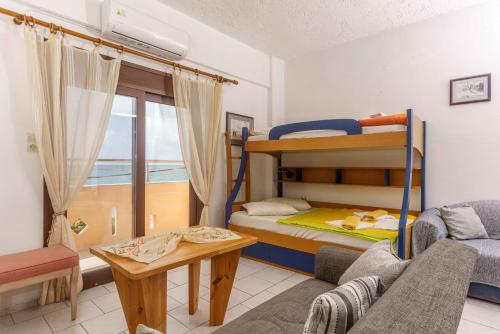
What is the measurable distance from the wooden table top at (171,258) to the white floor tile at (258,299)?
65 centimetres

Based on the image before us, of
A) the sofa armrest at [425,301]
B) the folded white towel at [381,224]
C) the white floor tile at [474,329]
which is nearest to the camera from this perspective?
the sofa armrest at [425,301]

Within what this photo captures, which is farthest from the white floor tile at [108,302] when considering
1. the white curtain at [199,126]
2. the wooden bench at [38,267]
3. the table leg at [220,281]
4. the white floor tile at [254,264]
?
the white floor tile at [254,264]

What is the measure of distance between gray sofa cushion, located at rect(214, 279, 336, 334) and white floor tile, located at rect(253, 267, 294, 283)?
3.92ft

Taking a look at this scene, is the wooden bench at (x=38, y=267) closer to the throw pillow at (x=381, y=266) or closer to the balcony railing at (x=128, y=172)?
the balcony railing at (x=128, y=172)

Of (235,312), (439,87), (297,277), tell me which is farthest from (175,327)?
(439,87)

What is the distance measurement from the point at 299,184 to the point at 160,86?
2304 millimetres

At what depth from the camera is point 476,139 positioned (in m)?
2.89

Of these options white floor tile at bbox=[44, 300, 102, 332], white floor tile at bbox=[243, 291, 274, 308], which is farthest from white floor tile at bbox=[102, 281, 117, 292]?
white floor tile at bbox=[243, 291, 274, 308]

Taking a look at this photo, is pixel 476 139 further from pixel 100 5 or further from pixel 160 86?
pixel 100 5

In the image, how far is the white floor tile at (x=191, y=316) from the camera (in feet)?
6.39

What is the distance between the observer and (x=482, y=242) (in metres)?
2.41

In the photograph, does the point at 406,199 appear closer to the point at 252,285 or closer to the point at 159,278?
the point at 252,285

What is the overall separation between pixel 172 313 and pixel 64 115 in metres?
1.70

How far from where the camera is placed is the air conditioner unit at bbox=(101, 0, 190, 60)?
7.91 feet
